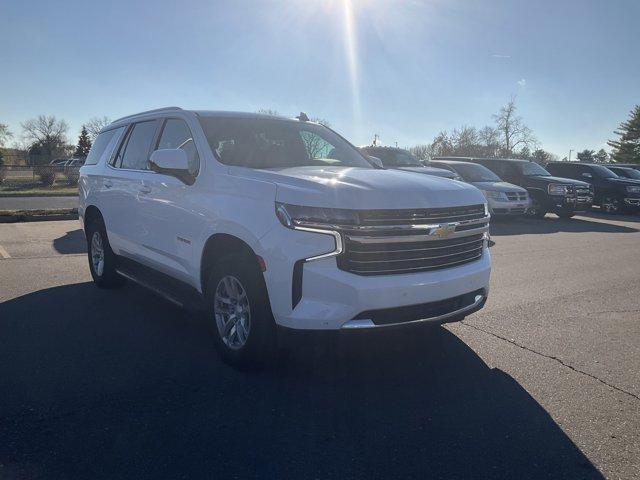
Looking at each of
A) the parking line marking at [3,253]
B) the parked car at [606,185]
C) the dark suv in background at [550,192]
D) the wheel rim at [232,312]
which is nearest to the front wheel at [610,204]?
the parked car at [606,185]

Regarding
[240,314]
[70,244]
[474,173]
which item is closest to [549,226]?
[474,173]

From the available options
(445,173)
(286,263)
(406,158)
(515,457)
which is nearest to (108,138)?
(286,263)

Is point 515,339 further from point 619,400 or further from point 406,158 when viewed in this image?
point 406,158

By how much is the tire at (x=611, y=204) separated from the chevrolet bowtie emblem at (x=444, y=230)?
61.1 feet

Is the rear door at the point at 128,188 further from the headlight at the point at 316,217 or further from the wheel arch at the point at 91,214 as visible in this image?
the headlight at the point at 316,217

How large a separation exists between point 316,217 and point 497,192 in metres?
12.7

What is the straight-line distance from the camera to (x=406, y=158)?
16.2 meters

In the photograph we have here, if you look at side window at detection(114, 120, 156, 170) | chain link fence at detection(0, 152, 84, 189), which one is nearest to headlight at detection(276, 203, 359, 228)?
side window at detection(114, 120, 156, 170)

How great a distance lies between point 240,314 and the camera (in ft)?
13.4

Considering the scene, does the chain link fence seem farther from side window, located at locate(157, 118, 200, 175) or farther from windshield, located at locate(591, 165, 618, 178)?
side window, located at locate(157, 118, 200, 175)

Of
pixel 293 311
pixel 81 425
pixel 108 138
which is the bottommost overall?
pixel 81 425

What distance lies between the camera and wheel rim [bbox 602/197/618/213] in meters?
19.9

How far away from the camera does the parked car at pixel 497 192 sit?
593 inches

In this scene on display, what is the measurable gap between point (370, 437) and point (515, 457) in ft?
2.62
